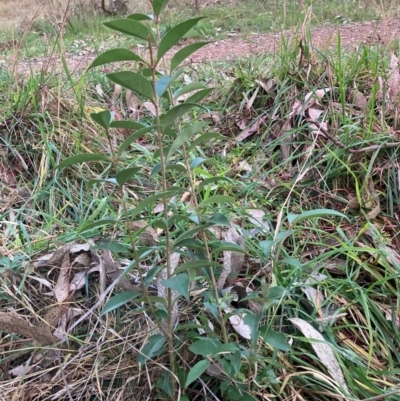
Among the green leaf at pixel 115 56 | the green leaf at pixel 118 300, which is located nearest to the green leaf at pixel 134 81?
the green leaf at pixel 115 56

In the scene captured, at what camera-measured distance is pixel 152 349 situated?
870mm

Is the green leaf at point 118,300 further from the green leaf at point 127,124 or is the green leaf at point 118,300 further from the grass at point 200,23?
the grass at point 200,23

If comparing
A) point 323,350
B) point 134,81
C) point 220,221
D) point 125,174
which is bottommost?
point 323,350

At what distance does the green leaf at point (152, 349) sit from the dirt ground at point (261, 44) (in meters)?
1.48

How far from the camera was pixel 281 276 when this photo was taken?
1.15 meters

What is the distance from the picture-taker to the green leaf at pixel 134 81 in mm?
684

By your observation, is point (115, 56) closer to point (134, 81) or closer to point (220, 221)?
point (134, 81)

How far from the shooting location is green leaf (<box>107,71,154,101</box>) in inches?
26.9

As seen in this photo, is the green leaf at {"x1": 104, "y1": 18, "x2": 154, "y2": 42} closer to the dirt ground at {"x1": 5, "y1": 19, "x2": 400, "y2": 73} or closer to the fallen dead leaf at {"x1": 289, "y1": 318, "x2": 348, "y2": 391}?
the fallen dead leaf at {"x1": 289, "y1": 318, "x2": 348, "y2": 391}

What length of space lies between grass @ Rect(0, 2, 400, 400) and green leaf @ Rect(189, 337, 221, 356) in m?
0.04

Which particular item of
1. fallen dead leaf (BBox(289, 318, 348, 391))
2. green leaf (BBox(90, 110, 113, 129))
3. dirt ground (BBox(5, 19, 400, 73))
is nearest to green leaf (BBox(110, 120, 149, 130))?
green leaf (BBox(90, 110, 113, 129))

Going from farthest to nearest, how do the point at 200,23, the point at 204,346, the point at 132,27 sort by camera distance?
the point at 200,23 < the point at 204,346 < the point at 132,27

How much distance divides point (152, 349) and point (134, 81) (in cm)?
51

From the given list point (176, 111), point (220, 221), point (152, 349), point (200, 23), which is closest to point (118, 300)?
point (152, 349)
